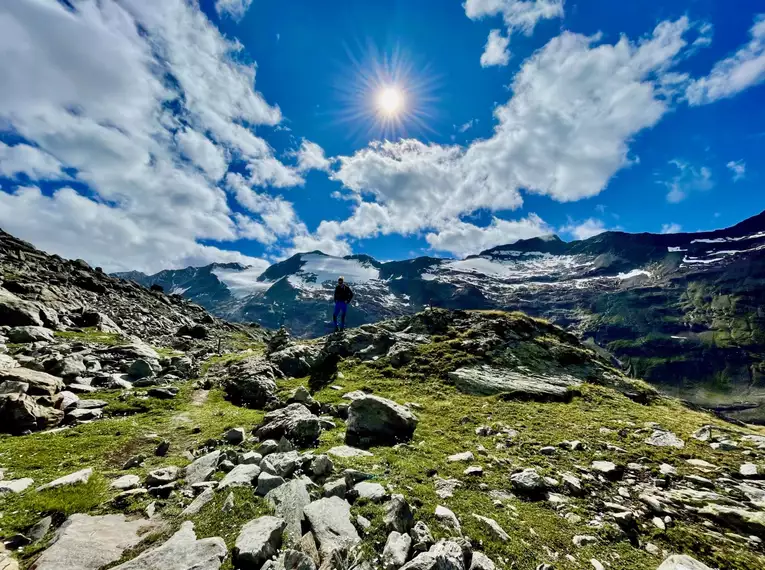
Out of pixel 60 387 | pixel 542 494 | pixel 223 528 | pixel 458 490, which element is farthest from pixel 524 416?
pixel 60 387

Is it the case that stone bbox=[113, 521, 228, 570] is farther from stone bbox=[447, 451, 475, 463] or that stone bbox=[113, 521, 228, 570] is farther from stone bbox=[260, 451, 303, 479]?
stone bbox=[447, 451, 475, 463]

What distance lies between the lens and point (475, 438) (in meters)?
13.3

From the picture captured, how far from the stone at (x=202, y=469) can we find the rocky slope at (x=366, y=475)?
5cm

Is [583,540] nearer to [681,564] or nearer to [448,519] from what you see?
[681,564]

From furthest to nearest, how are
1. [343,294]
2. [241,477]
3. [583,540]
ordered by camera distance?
[343,294] < [241,477] < [583,540]

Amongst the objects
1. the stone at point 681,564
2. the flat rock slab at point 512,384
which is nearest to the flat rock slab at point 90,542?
the stone at point 681,564

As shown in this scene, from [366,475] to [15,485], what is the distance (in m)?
8.53

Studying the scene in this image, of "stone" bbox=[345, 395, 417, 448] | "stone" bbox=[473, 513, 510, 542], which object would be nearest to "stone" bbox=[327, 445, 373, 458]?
"stone" bbox=[345, 395, 417, 448]

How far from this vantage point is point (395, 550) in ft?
21.4

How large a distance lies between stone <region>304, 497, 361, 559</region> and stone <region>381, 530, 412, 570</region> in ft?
2.24

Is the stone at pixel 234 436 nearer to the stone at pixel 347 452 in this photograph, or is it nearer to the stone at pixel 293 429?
the stone at pixel 293 429

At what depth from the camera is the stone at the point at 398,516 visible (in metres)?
7.26

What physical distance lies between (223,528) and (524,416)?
12880 millimetres

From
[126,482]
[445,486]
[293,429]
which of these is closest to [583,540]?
[445,486]
